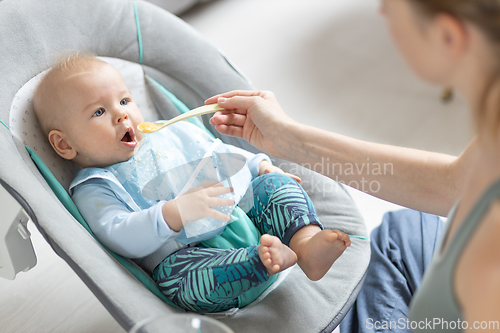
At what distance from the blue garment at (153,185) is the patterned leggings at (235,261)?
0.04 meters

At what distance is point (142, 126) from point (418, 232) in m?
0.77

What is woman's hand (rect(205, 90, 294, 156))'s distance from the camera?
37.5 inches

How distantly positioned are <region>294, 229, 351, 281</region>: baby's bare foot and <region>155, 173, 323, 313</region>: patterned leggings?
2.7 inches

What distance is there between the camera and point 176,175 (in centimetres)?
107

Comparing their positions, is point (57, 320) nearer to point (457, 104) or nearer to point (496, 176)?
point (496, 176)

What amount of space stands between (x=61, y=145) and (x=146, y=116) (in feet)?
0.95

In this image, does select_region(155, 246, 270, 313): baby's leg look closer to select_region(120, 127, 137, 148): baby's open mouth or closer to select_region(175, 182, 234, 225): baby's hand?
select_region(175, 182, 234, 225): baby's hand

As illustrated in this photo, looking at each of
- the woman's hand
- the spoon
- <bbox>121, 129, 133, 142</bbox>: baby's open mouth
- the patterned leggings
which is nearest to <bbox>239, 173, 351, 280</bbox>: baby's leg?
the patterned leggings

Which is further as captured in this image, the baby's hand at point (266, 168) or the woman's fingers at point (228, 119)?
the baby's hand at point (266, 168)

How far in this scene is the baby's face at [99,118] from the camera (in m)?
1.00

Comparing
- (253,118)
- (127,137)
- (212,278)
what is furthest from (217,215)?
(127,137)

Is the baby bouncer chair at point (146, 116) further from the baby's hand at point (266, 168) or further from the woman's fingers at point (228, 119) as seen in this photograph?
the woman's fingers at point (228, 119)

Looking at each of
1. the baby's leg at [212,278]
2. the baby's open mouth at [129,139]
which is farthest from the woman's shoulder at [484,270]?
the baby's open mouth at [129,139]

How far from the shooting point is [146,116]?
1248mm
